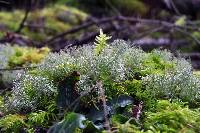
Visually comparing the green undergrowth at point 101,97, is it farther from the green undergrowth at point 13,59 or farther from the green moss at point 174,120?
the green undergrowth at point 13,59

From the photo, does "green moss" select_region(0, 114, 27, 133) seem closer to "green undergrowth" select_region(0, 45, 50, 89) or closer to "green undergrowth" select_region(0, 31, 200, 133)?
"green undergrowth" select_region(0, 31, 200, 133)

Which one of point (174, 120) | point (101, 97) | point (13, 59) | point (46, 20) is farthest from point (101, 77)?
point (46, 20)

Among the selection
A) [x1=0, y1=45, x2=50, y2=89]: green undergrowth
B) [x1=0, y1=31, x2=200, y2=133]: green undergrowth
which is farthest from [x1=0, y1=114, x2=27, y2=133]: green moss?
[x1=0, y1=45, x2=50, y2=89]: green undergrowth

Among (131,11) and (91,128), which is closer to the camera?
(91,128)

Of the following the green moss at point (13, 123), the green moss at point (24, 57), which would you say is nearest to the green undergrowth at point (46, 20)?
the green moss at point (24, 57)

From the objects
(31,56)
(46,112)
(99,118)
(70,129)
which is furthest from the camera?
(31,56)

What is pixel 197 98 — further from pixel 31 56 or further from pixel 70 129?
pixel 31 56

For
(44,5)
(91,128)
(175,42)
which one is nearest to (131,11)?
(44,5)

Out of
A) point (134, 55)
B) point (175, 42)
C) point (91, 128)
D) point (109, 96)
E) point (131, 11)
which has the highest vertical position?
point (131, 11)

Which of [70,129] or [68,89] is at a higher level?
[68,89]
